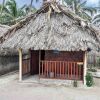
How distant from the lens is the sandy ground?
1241cm

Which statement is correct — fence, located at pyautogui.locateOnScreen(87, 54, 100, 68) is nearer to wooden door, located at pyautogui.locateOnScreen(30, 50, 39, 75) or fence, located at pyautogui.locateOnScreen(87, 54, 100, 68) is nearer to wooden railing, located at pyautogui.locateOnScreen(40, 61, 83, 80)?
wooden door, located at pyautogui.locateOnScreen(30, 50, 39, 75)

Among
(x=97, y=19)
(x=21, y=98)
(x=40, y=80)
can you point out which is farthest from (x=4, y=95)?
(x=97, y=19)

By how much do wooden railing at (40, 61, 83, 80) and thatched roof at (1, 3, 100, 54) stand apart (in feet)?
4.94

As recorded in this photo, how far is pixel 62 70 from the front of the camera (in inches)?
661

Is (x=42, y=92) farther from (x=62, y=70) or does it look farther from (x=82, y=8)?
(x=82, y=8)

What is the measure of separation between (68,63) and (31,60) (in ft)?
13.7

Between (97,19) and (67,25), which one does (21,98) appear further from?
(97,19)

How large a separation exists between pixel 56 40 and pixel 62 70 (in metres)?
2.13

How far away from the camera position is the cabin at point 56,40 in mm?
15573

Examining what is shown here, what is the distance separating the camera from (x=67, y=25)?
54.4ft

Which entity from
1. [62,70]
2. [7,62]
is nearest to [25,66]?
[7,62]

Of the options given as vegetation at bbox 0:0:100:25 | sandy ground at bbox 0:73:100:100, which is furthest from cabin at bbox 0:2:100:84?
vegetation at bbox 0:0:100:25

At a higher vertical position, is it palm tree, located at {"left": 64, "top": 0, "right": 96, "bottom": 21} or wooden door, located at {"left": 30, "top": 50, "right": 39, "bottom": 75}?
palm tree, located at {"left": 64, "top": 0, "right": 96, "bottom": 21}

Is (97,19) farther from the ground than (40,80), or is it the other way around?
(97,19)
